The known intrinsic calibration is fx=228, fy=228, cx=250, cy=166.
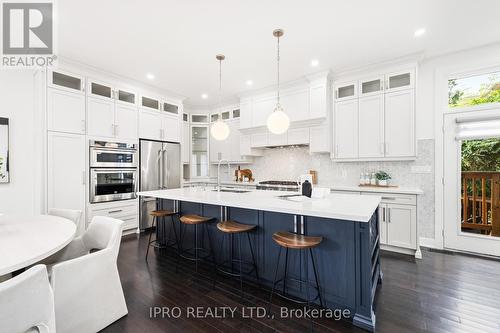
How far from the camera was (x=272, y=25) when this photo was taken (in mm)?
2691

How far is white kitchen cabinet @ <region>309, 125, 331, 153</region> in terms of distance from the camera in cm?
421

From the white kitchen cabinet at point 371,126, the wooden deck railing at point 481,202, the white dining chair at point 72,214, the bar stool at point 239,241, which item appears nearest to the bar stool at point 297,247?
the bar stool at point 239,241

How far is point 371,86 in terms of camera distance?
3857mm

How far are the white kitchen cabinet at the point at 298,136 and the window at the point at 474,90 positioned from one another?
2.23 m

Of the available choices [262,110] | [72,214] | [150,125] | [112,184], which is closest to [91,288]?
[72,214]

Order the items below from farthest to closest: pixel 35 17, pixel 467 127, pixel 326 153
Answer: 1. pixel 326 153
2. pixel 467 127
3. pixel 35 17

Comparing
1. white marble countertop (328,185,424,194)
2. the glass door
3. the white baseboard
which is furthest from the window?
the white baseboard

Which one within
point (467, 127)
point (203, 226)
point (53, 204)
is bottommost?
point (203, 226)

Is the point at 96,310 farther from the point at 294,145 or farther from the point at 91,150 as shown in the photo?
the point at 294,145

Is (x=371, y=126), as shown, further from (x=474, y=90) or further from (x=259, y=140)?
(x=259, y=140)

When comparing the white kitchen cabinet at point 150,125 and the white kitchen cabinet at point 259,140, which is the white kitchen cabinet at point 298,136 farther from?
the white kitchen cabinet at point 150,125

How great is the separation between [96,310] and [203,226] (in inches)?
54.6

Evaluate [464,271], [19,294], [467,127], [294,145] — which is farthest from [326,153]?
[19,294]

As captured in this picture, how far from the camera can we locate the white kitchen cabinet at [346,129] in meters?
3.96
